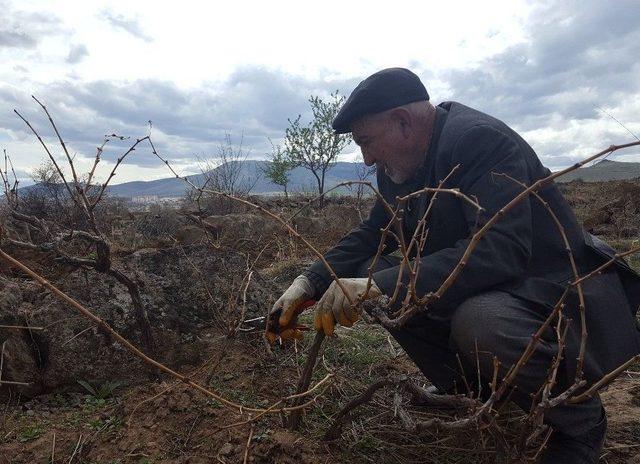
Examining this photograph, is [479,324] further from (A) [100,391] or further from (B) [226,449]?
(A) [100,391]

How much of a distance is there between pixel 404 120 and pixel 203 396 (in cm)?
149

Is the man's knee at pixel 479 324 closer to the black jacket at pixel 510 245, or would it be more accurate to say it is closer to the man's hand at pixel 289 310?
the black jacket at pixel 510 245

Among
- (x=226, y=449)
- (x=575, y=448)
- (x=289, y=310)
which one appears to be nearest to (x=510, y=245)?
(x=575, y=448)

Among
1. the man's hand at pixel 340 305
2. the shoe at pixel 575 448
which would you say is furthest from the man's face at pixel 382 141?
the shoe at pixel 575 448

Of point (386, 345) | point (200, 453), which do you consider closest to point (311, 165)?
point (386, 345)

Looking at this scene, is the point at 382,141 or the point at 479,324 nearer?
the point at 479,324

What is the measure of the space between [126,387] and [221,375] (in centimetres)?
45

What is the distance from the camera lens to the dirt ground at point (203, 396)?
1.88m

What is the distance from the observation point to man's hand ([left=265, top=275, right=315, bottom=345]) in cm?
219

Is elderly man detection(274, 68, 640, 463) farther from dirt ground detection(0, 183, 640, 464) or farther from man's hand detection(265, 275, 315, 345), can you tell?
dirt ground detection(0, 183, 640, 464)

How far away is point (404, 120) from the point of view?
2.20 meters

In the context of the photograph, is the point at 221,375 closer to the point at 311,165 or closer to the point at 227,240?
the point at 227,240

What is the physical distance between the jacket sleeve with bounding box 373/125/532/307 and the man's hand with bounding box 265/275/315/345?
1.62ft

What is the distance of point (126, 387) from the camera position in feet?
7.88
